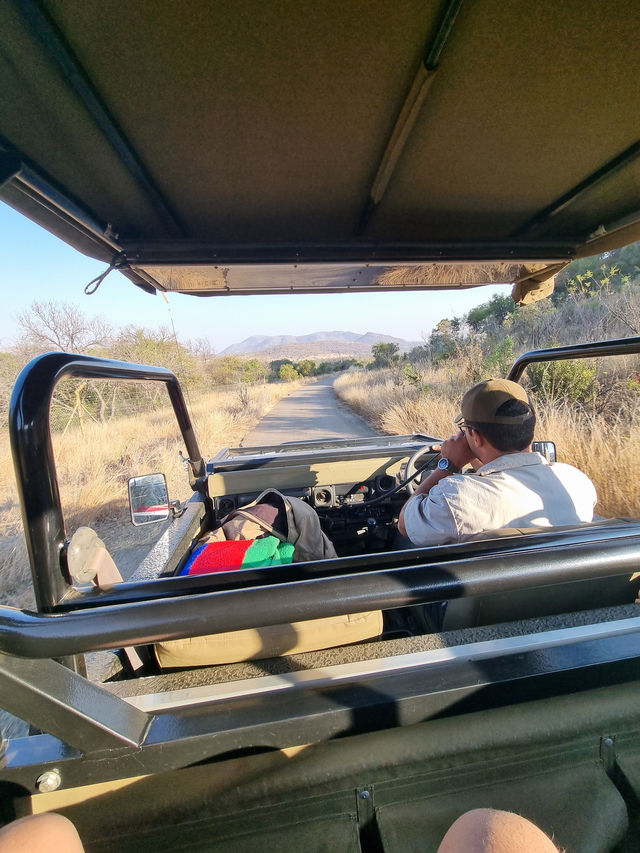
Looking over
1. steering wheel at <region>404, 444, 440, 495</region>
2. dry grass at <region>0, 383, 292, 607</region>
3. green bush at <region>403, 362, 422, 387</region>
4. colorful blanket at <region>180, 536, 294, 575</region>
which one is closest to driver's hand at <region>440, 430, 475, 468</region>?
steering wheel at <region>404, 444, 440, 495</region>

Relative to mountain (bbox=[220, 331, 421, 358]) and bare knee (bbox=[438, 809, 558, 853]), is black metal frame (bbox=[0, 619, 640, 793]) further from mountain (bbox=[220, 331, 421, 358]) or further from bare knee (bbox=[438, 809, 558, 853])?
mountain (bbox=[220, 331, 421, 358])

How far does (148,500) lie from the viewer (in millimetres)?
1799

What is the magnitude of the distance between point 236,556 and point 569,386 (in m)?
7.09

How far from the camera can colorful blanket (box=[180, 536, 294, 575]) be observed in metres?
1.54

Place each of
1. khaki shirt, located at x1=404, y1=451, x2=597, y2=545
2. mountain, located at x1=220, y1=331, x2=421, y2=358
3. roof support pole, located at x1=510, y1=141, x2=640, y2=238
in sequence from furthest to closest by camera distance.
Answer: mountain, located at x1=220, y1=331, x2=421, y2=358, khaki shirt, located at x1=404, y1=451, x2=597, y2=545, roof support pole, located at x1=510, y1=141, x2=640, y2=238

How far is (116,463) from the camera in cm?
825

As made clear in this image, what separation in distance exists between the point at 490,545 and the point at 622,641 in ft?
1.83

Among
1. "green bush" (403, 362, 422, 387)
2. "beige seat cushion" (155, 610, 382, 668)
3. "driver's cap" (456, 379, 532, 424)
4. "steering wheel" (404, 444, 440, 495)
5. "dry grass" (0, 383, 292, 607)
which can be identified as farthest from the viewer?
"green bush" (403, 362, 422, 387)

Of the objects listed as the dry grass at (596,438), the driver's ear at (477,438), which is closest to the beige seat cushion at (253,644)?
the driver's ear at (477,438)

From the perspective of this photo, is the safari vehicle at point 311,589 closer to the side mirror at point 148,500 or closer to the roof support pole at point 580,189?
the roof support pole at point 580,189

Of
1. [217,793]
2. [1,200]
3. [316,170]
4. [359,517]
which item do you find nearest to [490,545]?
[217,793]

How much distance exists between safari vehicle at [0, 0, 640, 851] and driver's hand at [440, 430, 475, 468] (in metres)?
0.77

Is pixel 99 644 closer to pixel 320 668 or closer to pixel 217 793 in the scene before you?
pixel 217 793

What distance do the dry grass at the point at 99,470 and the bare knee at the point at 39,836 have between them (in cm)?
417
